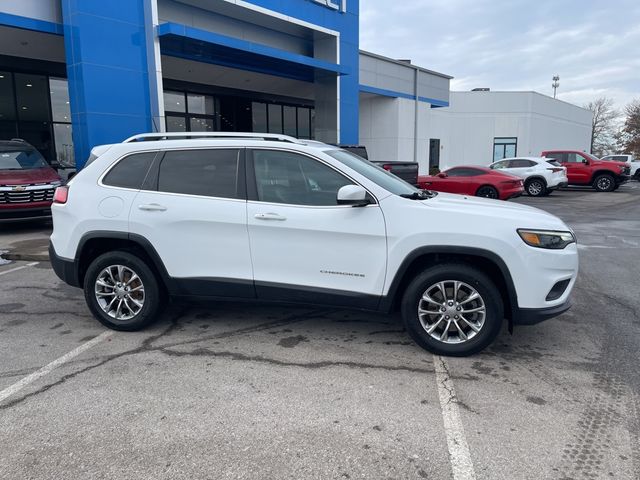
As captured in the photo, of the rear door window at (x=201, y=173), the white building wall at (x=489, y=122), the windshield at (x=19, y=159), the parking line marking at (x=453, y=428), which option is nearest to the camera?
the parking line marking at (x=453, y=428)

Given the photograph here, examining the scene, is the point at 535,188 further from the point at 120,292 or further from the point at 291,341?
the point at 120,292

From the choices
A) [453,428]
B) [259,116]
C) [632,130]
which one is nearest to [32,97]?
[259,116]

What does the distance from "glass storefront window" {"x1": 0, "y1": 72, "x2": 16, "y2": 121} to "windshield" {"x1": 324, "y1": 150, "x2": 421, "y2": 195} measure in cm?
1549

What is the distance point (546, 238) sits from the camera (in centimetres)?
389

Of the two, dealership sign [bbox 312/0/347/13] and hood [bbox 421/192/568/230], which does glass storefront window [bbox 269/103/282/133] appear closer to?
dealership sign [bbox 312/0/347/13]

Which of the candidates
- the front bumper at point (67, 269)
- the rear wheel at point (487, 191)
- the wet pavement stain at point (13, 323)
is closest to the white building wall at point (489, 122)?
the rear wheel at point (487, 191)

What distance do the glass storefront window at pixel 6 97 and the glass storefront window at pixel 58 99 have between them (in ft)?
3.94

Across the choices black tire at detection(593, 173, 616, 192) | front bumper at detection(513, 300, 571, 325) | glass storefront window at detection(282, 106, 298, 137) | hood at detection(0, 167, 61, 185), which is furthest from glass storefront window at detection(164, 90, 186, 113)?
black tire at detection(593, 173, 616, 192)

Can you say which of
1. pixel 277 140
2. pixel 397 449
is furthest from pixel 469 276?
pixel 277 140

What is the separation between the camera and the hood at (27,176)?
33.2 ft

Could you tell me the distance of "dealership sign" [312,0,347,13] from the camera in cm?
1711

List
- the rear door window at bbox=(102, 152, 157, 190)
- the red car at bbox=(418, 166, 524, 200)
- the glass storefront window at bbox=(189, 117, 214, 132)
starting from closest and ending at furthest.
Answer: the rear door window at bbox=(102, 152, 157, 190)
the red car at bbox=(418, 166, 524, 200)
the glass storefront window at bbox=(189, 117, 214, 132)

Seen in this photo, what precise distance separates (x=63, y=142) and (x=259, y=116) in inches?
363

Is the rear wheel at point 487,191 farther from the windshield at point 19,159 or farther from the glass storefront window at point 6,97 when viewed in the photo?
the glass storefront window at point 6,97
